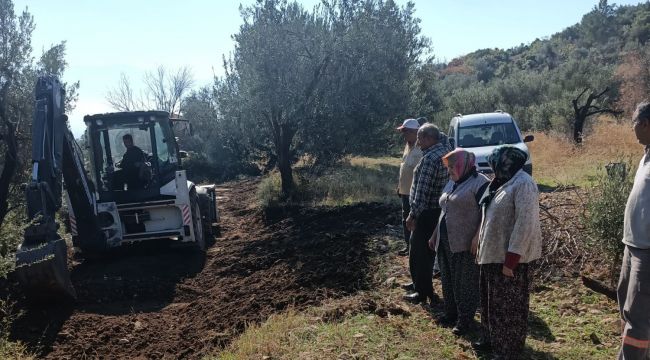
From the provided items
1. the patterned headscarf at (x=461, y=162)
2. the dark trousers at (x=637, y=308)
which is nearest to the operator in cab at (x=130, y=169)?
the patterned headscarf at (x=461, y=162)

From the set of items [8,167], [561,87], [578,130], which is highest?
[561,87]

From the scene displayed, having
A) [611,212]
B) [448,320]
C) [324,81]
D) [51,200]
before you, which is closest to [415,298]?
[448,320]

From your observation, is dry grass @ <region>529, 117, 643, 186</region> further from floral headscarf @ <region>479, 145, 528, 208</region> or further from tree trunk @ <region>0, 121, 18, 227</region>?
tree trunk @ <region>0, 121, 18, 227</region>

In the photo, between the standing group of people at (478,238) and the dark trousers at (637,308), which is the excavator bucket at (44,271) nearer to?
the standing group of people at (478,238)

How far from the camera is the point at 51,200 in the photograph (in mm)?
6555

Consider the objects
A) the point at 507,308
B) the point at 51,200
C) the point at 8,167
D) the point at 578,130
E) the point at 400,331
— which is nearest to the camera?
the point at 507,308

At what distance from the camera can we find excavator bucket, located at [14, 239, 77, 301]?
19.1 ft

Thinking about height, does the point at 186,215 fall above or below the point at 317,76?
below

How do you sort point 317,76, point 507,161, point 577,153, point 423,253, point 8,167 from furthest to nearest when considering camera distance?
point 577,153, point 317,76, point 8,167, point 423,253, point 507,161

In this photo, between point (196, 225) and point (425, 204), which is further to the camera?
point (196, 225)

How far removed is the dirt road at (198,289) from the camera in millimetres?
5484

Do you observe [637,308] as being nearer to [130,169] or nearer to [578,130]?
[130,169]

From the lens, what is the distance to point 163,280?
7.70m

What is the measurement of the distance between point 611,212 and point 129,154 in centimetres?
722
